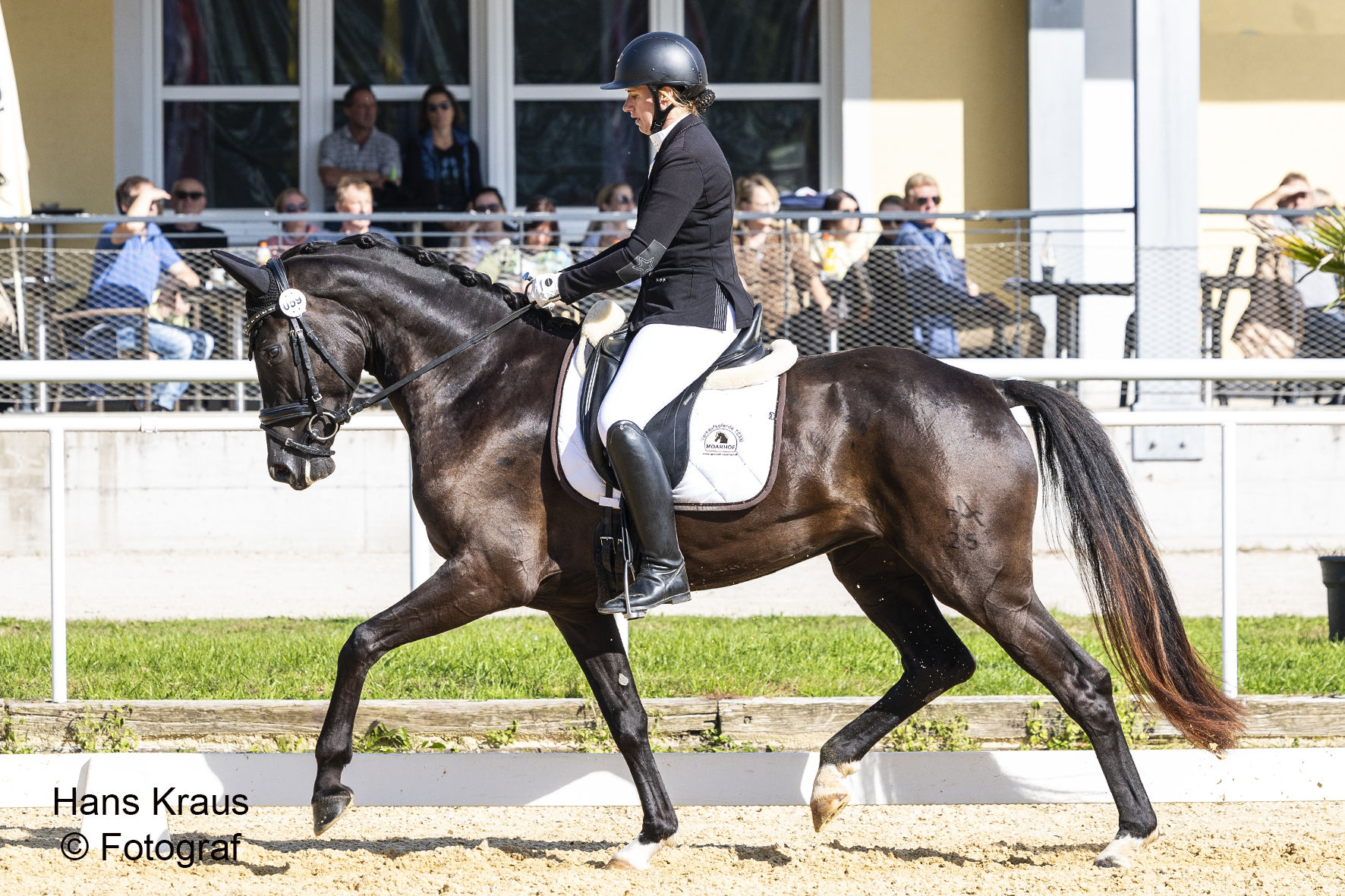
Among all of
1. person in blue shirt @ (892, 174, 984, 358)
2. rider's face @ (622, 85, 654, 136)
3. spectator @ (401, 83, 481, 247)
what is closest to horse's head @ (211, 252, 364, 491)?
rider's face @ (622, 85, 654, 136)

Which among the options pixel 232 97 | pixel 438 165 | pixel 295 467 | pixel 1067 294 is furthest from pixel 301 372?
pixel 232 97

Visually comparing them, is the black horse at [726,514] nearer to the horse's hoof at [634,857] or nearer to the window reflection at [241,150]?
the horse's hoof at [634,857]

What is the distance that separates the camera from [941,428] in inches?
177

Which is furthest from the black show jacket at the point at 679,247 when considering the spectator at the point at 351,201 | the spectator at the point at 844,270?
the spectator at the point at 351,201

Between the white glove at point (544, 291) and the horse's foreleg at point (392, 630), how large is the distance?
31.9 inches

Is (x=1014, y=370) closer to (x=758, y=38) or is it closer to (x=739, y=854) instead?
(x=739, y=854)

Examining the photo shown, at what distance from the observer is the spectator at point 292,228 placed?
10438 mm

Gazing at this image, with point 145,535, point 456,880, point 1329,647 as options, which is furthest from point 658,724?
point 145,535

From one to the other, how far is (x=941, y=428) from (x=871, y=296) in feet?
16.8

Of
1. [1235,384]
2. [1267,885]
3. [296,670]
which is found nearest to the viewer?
[1267,885]

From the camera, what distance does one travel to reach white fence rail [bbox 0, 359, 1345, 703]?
214 inches

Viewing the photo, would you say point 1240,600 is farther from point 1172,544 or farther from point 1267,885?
point 1267,885

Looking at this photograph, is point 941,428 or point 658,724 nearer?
point 941,428

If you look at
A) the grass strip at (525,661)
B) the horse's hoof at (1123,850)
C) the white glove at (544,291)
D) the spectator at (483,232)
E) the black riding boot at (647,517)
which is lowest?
the horse's hoof at (1123,850)
